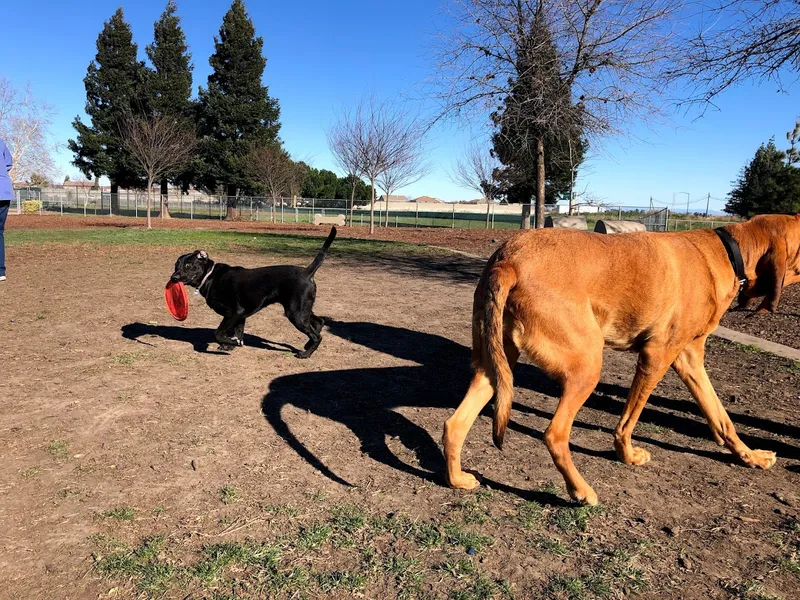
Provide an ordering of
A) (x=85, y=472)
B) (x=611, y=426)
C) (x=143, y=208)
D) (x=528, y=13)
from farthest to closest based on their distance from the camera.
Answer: (x=143, y=208) → (x=528, y=13) → (x=611, y=426) → (x=85, y=472)

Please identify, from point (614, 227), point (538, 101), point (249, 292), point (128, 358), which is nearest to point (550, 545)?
point (249, 292)

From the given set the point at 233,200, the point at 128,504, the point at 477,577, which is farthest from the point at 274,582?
the point at 233,200

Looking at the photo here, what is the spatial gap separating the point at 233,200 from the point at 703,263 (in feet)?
143

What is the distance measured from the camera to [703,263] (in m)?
3.46

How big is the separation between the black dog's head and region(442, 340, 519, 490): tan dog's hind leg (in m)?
3.70

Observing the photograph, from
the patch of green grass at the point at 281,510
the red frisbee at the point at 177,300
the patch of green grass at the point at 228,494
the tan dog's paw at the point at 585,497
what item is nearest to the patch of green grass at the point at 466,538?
the tan dog's paw at the point at 585,497

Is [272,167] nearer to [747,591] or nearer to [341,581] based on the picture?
[341,581]

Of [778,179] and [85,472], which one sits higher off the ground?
[778,179]

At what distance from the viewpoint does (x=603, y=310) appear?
313cm

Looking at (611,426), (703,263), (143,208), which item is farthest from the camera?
(143,208)

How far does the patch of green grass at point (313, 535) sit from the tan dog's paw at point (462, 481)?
0.76 metres

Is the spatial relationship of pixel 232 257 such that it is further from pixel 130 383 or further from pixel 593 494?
pixel 593 494

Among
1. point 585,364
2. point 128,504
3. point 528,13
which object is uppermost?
point 528,13

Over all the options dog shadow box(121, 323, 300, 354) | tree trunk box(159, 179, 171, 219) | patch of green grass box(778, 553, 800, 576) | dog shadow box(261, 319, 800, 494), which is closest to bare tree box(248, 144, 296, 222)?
tree trunk box(159, 179, 171, 219)
